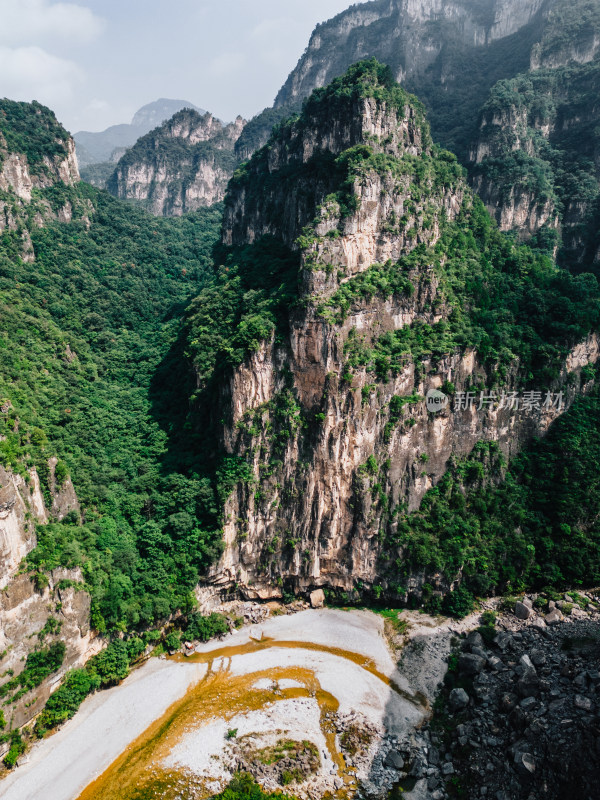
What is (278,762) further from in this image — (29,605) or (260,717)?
(29,605)

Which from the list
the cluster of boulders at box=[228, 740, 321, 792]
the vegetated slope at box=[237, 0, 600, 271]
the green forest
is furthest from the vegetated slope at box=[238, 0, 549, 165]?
the cluster of boulders at box=[228, 740, 321, 792]

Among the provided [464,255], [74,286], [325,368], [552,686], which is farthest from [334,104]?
[552,686]

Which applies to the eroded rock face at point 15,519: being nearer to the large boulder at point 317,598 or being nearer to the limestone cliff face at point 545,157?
the large boulder at point 317,598

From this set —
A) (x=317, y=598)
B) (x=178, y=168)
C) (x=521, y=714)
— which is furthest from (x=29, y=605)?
(x=178, y=168)

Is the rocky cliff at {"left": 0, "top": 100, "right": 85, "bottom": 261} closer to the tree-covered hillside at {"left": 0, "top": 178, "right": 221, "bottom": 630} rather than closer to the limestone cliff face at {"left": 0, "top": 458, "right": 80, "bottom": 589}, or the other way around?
the tree-covered hillside at {"left": 0, "top": 178, "right": 221, "bottom": 630}

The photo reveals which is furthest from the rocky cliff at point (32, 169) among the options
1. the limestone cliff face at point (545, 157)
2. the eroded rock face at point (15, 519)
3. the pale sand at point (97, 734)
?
the limestone cliff face at point (545, 157)

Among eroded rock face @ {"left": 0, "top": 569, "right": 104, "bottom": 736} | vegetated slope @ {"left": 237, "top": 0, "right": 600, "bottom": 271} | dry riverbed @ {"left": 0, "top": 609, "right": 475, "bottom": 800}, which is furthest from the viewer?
vegetated slope @ {"left": 237, "top": 0, "right": 600, "bottom": 271}
